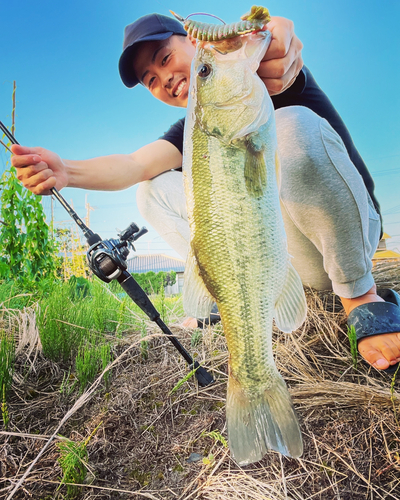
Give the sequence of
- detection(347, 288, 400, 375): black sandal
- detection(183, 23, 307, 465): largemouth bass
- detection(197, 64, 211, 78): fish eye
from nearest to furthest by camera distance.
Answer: detection(183, 23, 307, 465): largemouth bass < detection(197, 64, 211, 78): fish eye < detection(347, 288, 400, 375): black sandal

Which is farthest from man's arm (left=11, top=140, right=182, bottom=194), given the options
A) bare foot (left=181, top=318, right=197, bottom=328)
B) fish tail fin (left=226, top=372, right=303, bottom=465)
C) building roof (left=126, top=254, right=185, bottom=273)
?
building roof (left=126, top=254, right=185, bottom=273)

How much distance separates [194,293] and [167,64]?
6.33 feet

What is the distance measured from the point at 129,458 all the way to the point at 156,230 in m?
1.95

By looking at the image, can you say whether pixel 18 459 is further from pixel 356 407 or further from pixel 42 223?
pixel 42 223

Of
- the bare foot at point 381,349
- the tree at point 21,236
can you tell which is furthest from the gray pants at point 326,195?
the tree at point 21,236

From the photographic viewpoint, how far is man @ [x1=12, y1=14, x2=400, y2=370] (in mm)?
1646

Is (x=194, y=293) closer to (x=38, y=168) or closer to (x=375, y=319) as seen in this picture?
(x=38, y=168)

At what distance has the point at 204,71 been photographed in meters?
1.13

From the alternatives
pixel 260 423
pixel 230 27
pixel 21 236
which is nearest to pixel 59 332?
pixel 260 423

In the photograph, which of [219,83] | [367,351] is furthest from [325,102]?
[367,351]

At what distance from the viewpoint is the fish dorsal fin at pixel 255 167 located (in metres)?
1.02

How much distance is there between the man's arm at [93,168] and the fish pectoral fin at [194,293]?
3.34 ft

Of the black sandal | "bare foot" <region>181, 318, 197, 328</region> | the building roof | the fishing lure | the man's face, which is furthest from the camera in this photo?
the building roof

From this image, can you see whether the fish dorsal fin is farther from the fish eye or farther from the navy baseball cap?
the navy baseball cap
